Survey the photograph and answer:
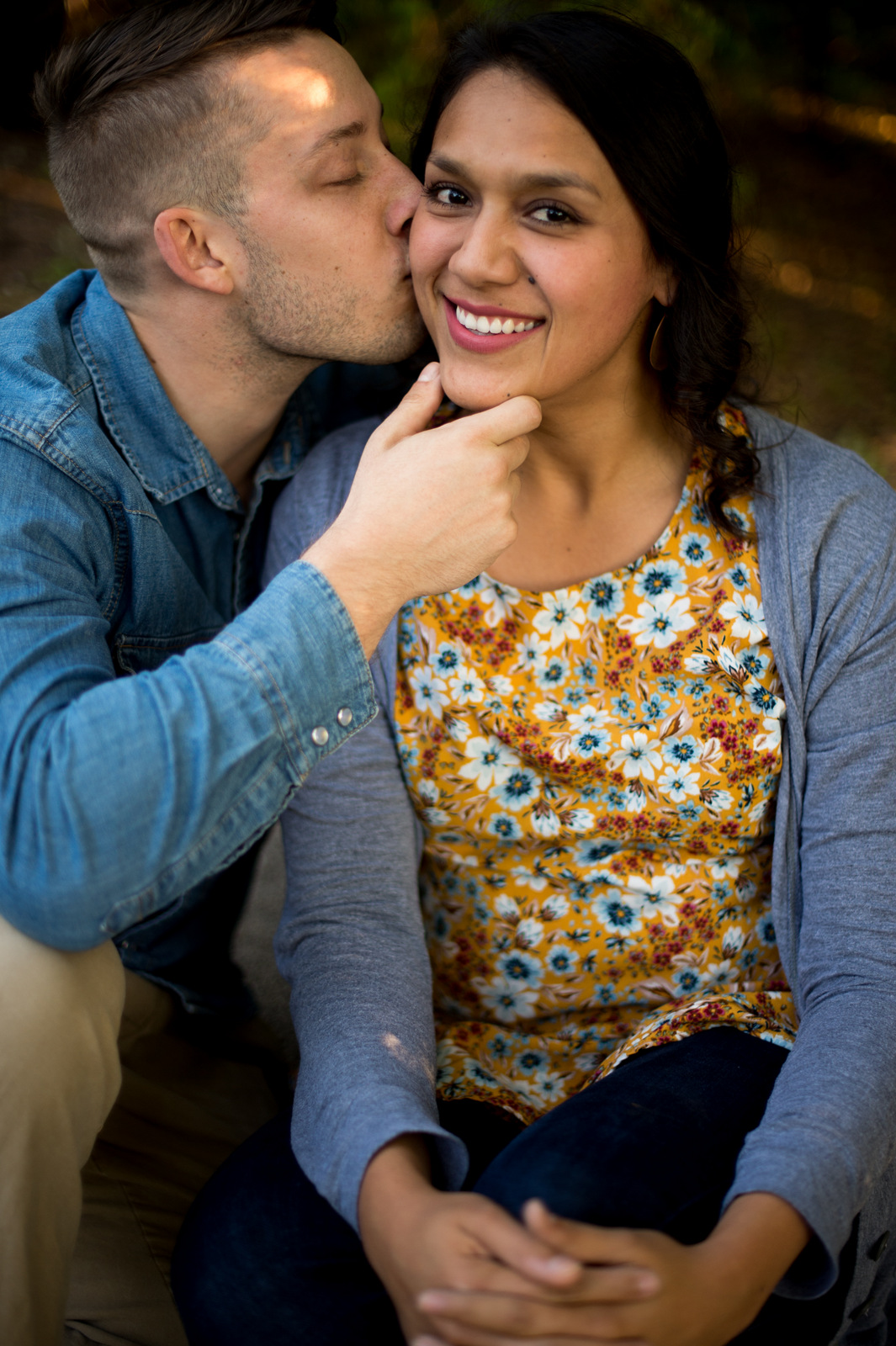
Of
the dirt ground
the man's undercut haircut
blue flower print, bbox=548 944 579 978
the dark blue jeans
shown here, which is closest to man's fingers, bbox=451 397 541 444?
the man's undercut haircut

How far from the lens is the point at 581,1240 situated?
1.36 m

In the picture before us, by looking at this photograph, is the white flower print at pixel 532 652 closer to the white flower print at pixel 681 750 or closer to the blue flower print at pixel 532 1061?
the white flower print at pixel 681 750

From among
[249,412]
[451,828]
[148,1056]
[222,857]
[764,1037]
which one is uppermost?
[249,412]

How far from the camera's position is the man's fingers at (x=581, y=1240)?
1.36 meters

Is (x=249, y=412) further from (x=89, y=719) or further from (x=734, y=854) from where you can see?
(x=734, y=854)

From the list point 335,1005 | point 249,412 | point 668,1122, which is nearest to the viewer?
point 668,1122

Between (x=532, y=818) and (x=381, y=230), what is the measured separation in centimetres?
114

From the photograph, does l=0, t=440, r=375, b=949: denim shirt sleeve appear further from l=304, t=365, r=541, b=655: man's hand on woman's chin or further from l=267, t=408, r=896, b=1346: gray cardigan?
l=267, t=408, r=896, b=1346: gray cardigan

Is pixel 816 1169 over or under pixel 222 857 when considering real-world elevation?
under

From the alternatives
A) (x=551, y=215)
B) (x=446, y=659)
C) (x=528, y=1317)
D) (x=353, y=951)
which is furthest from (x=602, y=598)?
(x=528, y=1317)

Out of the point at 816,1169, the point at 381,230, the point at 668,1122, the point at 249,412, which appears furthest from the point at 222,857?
the point at 381,230

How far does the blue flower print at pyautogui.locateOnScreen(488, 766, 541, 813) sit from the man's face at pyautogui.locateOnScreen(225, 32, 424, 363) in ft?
2.87

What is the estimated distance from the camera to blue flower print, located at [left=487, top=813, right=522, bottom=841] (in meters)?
1.96

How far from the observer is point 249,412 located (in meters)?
2.25
